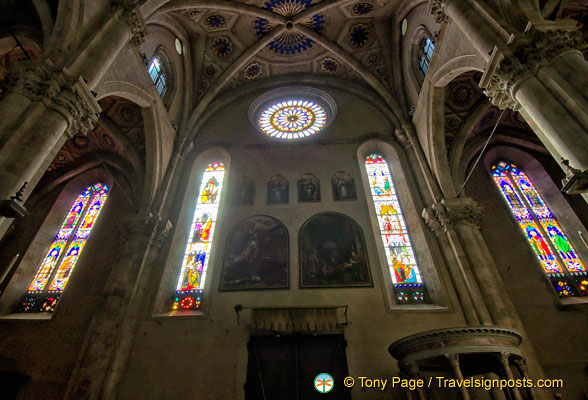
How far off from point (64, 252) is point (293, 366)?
28.4 ft

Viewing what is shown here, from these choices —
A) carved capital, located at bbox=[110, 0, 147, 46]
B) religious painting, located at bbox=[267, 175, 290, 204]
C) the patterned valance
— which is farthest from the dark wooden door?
carved capital, located at bbox=[110, 0, 147, 46]

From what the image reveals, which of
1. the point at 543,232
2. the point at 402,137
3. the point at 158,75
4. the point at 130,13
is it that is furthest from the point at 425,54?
the point at 158,75

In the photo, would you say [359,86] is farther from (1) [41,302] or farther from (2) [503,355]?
(1) [41,302]

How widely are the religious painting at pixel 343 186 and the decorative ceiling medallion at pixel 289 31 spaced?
6.62m

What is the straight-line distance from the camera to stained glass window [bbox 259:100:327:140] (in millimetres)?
13125

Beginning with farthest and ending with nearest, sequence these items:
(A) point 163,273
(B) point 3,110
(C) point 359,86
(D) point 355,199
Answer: (C) point 359,86, (D) point 355,199, (A) point 163,273, (B) point 3,110

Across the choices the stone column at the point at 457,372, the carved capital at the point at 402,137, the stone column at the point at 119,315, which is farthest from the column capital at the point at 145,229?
the carved capital at the point at 402,137

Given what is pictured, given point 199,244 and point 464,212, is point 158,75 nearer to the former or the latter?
point 199,244

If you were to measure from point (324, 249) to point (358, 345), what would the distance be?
9.40 ft

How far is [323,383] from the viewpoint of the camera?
7090 millimetres

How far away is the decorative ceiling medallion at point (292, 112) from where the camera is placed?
13.2m

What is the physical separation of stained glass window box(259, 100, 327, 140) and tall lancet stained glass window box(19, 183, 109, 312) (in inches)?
280

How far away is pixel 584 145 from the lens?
14.0ft

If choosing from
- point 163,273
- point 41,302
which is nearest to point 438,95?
point 163,273
